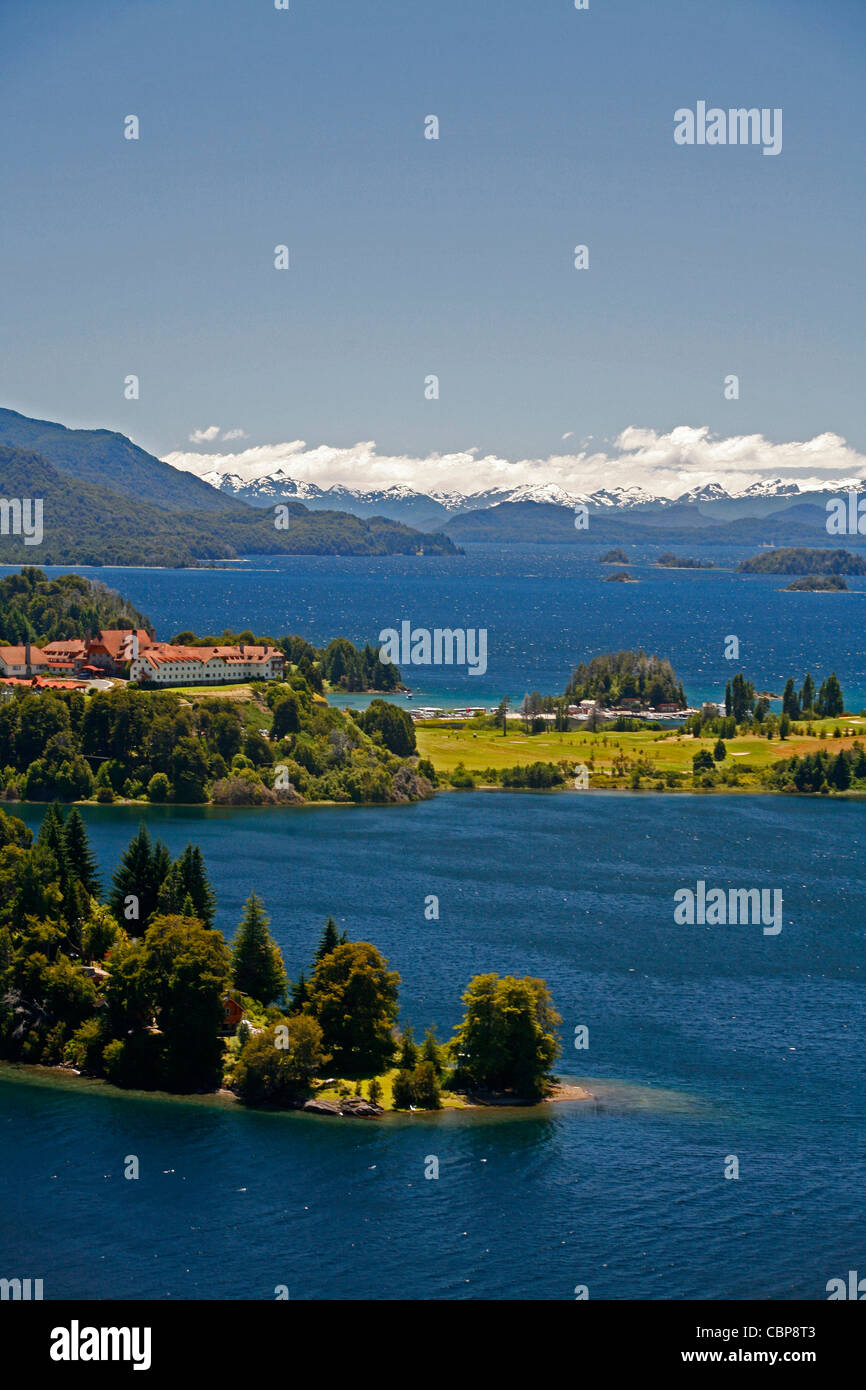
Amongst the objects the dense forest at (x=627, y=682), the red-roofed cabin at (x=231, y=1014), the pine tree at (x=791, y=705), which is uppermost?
the dense forest at (x=627, y=682)

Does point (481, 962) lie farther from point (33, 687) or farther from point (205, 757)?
point (33, 687)

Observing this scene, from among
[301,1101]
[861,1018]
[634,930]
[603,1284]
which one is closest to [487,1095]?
[301,1101]

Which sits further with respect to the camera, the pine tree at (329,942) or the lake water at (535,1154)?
the pine tree at (329,942)

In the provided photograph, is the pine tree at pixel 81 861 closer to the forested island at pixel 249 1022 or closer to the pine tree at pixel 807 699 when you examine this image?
the forested island at pixel 249 1022

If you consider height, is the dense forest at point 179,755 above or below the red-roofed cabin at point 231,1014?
above

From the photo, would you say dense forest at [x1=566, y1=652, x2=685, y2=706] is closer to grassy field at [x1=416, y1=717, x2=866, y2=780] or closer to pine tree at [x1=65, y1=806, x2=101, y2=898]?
grassy field at [x1=416, y1=717, x2=866, y2=780]

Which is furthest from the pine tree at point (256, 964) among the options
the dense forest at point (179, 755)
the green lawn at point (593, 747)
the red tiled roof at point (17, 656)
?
the red tiled roof at point (17, 656)
